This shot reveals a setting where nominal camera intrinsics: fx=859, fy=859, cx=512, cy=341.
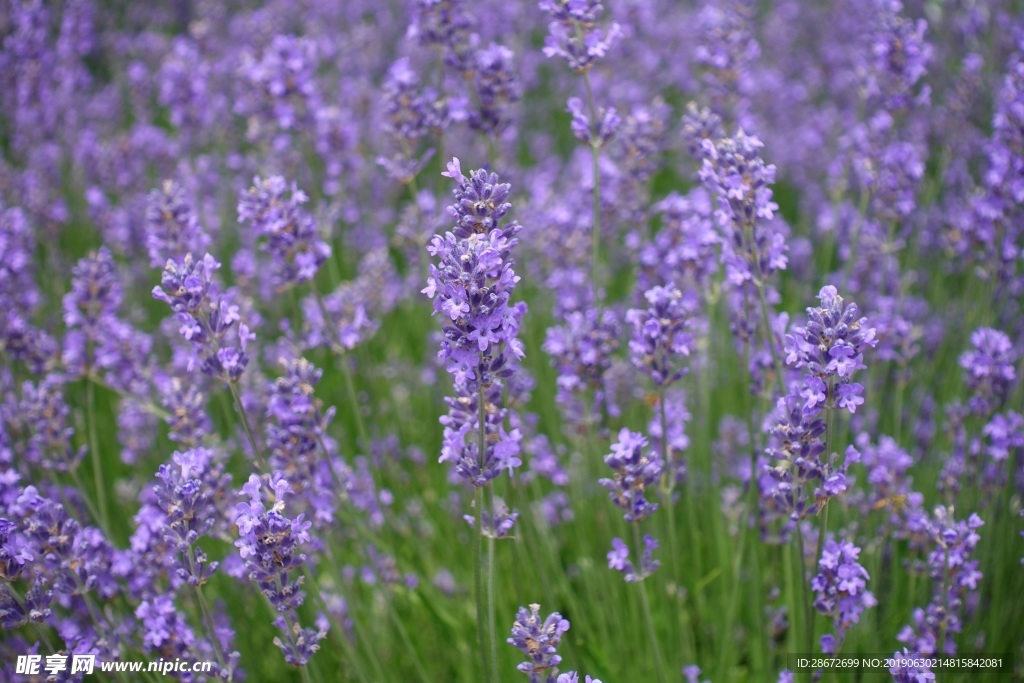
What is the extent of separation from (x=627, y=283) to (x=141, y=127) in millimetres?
3391

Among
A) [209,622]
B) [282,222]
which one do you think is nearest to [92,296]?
[282,222]

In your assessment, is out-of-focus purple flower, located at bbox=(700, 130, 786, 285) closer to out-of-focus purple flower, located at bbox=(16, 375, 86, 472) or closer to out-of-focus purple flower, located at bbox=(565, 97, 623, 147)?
out-of-focus purple flower, located at bbox=(565, 97, 623, 147)

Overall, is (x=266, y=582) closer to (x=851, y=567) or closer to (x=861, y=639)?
(x=851, y=567)

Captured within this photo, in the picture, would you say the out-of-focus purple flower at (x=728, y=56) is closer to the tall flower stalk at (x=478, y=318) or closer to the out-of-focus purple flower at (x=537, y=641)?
the tall flower stalk at (x=478, y=318)

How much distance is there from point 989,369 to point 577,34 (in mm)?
1622

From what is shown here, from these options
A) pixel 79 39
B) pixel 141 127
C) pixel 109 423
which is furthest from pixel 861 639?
pixel 79 39

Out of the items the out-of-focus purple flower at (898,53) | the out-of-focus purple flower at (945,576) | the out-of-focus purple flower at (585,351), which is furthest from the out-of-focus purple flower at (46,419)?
the out-of-focus purple flower at (898,53)

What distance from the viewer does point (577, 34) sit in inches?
97.0

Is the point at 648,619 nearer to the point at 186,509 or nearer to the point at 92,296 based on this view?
the point at 186,509

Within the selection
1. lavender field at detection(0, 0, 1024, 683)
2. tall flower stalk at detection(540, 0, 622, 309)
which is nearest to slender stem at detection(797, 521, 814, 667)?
lavender field at detection(0, 0, 1024, 683)

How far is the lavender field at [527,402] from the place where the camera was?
2.05 meters

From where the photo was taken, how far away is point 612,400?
3.18 m

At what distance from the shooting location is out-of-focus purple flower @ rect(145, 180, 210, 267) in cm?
272

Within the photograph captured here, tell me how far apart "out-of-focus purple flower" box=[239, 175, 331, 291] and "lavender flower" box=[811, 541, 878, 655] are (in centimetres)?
162
